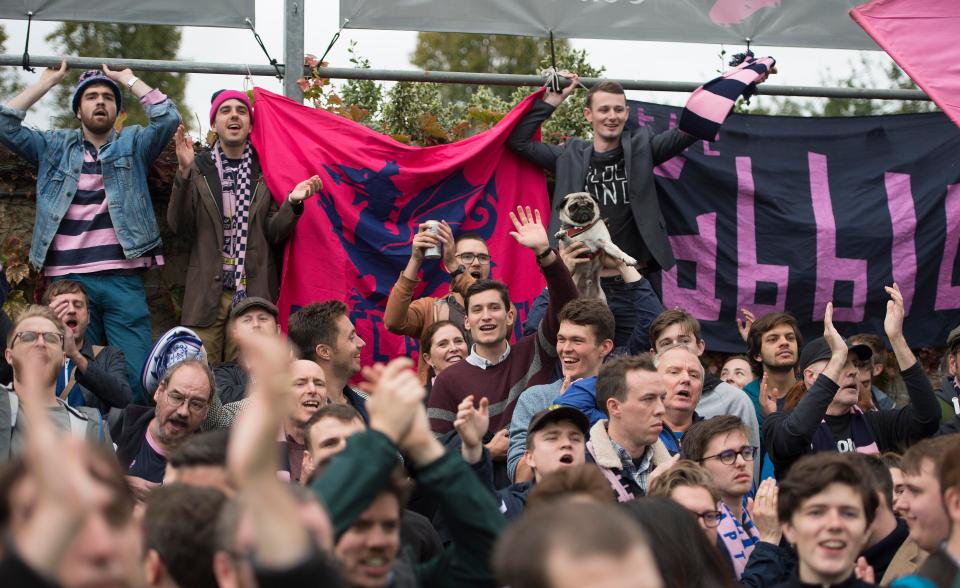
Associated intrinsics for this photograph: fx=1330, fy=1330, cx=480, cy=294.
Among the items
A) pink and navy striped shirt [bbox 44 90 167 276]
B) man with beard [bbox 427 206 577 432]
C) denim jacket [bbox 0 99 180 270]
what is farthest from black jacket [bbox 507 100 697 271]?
pink and navy striped shirt [bbox 44 90 167 276]

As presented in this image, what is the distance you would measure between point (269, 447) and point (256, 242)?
5.65 m

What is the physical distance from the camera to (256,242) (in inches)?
313

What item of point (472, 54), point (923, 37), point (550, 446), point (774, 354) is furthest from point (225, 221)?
point (472, 54)

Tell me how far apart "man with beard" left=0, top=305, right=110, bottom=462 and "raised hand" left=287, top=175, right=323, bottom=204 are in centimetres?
194

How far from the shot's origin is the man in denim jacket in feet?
24.5

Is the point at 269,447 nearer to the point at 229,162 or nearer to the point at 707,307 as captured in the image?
the point at 229,162

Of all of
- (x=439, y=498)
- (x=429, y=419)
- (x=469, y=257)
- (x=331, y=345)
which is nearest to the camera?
(x=439, y=498)

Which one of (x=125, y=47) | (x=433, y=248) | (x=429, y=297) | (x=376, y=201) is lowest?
(x=429, y=297)

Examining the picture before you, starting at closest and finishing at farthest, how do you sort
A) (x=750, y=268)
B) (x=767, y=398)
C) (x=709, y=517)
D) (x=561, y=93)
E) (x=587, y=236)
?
(x=709, y=517) → (x=767, y=398) → (x=587, y=236) → (x=561, y=93) → (x=750, y=268)

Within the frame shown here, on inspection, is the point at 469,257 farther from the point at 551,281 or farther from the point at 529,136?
the point at 551,281

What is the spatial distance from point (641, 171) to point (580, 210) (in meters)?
0.81

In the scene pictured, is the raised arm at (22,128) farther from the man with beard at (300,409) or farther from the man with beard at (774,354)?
the man with beard at (774,354)

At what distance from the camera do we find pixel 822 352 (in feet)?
22.7

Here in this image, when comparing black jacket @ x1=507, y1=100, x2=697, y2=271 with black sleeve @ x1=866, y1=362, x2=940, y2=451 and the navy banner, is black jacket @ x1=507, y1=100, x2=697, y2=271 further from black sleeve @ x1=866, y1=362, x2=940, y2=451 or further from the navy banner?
black sleeve @ x1=866, y1=362, x2=940, y2=451
